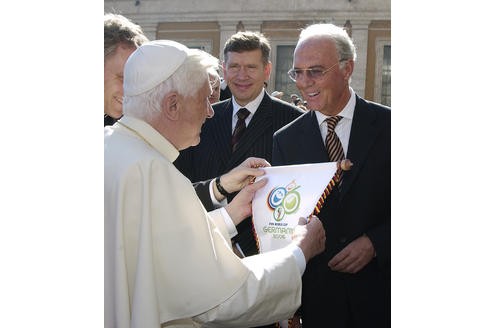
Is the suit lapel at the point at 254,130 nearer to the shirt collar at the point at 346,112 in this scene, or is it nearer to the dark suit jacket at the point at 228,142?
the dark suit jacket at the point at 228,142

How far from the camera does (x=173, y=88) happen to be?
8.07 ft

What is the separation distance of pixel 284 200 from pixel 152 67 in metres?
1.00

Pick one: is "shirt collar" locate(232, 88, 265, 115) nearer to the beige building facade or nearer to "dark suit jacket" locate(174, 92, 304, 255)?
"dark suit jacket" locate(174, 92, 304, 255)

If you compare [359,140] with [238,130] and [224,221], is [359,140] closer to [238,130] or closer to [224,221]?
[224,221]

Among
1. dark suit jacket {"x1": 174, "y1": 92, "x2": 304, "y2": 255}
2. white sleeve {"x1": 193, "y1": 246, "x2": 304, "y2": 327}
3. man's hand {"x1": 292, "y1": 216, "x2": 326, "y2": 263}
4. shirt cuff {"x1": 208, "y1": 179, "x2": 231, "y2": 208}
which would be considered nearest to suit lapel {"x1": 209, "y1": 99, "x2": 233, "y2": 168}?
dark suit jacket {"x1": 174, "y1": 92, "x2": 304, "y2": 255}

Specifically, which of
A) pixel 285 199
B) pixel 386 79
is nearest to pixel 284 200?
pixel 285 199

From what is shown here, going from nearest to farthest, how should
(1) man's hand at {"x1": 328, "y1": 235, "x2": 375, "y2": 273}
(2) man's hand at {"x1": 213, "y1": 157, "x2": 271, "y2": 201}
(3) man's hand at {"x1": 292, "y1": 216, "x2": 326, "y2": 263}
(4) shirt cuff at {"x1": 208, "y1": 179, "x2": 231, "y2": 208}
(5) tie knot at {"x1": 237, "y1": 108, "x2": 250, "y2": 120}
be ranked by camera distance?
(3) man's hand at {"x1": 292, "y1": 216, "x2": 326, "y2": 263}, (1) man's hand at {"x1": 328, "y1": 235, "x2": 375, "y2": 273}, (2) man's hand at {"x1": 213, "y1": 157, "x2": 271, "y2": 201}, (4) shirt cuff at {"x1": 208, "y1": 179, "x2": 231, "y2": 208}, (5) tie knot at {"x1": 237, "y1": 108, "x2": 250, "y2": 120}

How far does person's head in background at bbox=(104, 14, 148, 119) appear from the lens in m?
2.95

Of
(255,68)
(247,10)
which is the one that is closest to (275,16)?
(247,10)

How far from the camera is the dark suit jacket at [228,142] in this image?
161 inches

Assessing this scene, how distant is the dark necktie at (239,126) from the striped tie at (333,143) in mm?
824

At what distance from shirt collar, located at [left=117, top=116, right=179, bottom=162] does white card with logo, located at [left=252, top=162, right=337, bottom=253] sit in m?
0.79
